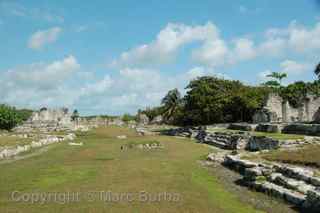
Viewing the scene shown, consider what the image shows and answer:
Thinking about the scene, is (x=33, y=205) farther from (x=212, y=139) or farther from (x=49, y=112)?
(x=49, y=112)

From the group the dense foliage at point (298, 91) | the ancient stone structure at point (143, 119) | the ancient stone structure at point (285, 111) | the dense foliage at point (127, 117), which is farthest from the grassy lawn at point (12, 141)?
the dense foliage at point (127, 117)

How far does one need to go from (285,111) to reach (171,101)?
52074mm

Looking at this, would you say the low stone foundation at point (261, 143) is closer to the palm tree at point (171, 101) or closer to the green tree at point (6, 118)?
the green tree at point (6, 118)

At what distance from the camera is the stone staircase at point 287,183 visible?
11.1 meters

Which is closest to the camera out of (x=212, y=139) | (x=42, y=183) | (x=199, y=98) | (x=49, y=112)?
(x=42, y=183)

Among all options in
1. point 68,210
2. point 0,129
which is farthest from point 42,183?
point 0,129

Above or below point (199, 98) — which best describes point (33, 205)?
below

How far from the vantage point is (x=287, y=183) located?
13.3m

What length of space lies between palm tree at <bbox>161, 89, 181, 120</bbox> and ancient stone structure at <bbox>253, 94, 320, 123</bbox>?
46336 mm

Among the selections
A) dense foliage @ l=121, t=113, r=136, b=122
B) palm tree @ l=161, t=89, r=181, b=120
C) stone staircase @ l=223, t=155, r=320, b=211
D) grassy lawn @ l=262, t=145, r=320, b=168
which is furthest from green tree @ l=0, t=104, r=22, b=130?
dense foliage @ l=121, t=113, r=136, b=122

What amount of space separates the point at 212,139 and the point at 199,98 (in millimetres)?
27449

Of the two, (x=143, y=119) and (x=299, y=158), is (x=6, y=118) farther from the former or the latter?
(x=299, y=158)

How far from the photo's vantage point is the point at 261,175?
50.0ft

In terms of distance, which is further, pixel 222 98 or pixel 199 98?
pixel 199 98
